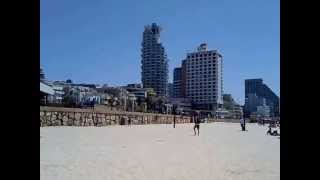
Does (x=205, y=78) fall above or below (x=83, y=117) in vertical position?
above

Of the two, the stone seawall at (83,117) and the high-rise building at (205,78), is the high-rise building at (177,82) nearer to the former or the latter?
the high-rise building at (205,78)

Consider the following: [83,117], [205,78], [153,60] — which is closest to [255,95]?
[205,78]

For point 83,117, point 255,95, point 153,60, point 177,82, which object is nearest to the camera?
point 83,117

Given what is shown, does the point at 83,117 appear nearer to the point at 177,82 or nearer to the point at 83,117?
the point at 83,117

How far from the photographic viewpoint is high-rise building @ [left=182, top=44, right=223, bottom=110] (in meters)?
→ 110

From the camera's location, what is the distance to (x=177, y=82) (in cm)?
12850

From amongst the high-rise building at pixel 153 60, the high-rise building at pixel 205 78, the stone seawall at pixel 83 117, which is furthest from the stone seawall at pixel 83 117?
the high-rise building at pixel 153 60

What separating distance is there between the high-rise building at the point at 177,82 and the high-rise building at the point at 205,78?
370 inches

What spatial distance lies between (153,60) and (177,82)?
15.1m
